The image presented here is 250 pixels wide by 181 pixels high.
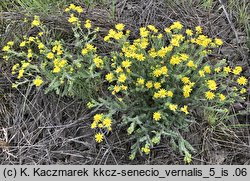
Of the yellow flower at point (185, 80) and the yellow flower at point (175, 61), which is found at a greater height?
the yellow flower at point (175, 61)

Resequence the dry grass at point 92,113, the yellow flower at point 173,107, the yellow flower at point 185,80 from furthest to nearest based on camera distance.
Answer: the dry grass at point 92,113
the yellow flower at point 185,80
the yellow flower at point 173,107

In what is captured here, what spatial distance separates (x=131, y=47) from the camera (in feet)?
8.82

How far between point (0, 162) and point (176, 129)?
1417 millimetres

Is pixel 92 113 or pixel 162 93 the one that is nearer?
pixel 162 93

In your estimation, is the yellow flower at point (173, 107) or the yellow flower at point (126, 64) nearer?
the yellow flower at point (173, 107)

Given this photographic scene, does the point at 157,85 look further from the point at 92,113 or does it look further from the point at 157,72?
the point at 92,113

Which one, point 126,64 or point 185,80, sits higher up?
point 126,64

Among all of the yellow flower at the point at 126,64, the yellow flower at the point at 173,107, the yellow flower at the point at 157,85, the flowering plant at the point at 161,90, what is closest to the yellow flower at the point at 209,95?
the flowering plant at the point at 161,90

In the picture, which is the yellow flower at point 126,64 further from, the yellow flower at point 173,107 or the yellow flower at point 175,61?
the yellow flower at point 173,107

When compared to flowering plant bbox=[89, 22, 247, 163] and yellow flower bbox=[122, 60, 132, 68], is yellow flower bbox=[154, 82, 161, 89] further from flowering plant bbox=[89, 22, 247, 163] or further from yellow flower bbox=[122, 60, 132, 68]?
yellow flower bbox=[122, 60, 132, 68]

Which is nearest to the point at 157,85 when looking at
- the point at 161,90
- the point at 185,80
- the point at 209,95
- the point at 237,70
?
the point at 161,90

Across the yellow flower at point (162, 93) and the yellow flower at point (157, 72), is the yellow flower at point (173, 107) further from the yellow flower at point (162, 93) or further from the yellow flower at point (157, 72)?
the yellow flower at point (157, 72)

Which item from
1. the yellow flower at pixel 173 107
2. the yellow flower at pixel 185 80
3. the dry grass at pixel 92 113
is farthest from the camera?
the dry grass at pixel 92 113

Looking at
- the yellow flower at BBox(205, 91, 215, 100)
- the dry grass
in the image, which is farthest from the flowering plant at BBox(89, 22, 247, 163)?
the dry grass
